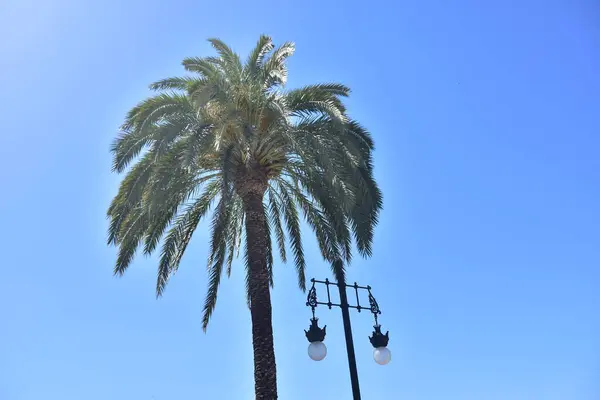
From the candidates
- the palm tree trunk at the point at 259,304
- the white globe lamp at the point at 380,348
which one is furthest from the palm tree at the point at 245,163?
the white globe lamp at the point at 380,348

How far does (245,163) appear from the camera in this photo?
1322 centimetres

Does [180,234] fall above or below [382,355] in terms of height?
above

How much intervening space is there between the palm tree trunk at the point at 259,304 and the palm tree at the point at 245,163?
0.02 metres

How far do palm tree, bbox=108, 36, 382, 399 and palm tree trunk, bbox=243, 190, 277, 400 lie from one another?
0.02 m

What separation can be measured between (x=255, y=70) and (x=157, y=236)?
510 cm

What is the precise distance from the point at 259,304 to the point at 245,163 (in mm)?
3557

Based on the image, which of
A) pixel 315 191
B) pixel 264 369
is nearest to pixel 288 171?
pixel 315 191

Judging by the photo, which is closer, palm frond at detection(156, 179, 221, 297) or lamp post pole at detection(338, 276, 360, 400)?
lamp post pole at detection(338, 276, 360, 400)

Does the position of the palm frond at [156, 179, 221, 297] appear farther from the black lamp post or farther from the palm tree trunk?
the black lamp post

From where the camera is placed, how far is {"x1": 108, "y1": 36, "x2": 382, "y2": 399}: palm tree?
12.0m

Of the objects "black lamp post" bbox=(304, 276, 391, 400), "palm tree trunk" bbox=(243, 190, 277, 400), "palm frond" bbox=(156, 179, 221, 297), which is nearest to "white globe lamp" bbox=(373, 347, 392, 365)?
"black lamp post" bbox=(304, 276, 391, 400)

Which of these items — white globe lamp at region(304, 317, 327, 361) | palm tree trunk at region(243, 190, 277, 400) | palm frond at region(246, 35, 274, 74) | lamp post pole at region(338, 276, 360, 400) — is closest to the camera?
lamp post pole at region(338, 276, 360, 400)

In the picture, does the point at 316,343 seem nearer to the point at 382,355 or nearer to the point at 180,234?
the point at 382,355

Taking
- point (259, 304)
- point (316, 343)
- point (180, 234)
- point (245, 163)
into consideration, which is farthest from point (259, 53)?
point (316, 343)
